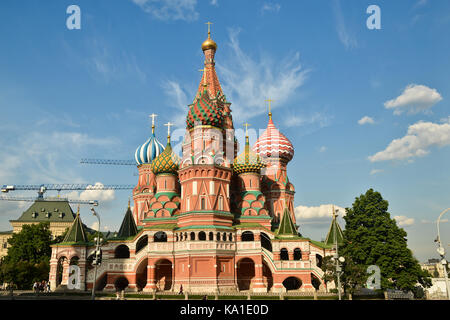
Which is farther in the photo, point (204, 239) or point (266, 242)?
point (266, 242)

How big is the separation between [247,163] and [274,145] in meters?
8.85

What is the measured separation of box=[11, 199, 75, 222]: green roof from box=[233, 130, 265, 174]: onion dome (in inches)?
1940

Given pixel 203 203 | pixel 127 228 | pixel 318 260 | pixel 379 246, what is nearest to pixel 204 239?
pixel 203 203

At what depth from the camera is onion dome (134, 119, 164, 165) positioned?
2249 inches

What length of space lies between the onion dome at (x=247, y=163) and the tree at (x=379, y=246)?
13974mm

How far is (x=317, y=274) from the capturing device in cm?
4066

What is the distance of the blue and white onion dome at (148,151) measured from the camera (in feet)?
187

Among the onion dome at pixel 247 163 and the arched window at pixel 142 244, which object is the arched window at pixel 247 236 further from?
the arched window at pixel 142 244

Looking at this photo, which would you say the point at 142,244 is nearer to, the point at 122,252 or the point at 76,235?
the point at 122,252

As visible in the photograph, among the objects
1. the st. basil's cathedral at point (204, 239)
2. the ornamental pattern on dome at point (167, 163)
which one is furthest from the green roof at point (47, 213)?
the ornamental pattern on dome at point (167, 163)

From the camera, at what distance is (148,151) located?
5750 centimetres
